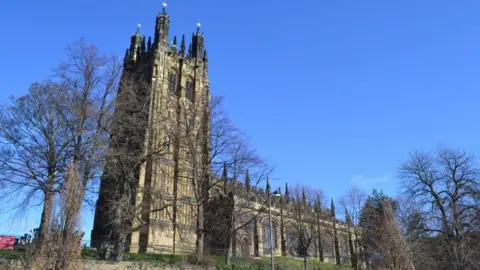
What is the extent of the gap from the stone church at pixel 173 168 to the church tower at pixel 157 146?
0.10 metres

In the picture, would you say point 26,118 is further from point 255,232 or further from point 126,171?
point 255,232

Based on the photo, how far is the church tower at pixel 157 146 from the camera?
2828 centimetres

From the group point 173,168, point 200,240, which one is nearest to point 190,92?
point 173,168

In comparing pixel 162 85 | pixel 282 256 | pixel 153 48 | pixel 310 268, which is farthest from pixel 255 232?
pixel 153 48

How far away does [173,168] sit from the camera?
4475 centimetres

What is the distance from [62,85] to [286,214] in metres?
36.6

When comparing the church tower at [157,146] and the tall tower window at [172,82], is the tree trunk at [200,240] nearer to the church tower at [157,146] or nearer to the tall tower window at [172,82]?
the church tower at [157,146]

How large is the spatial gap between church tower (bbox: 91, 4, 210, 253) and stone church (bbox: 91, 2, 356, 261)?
0.33ft

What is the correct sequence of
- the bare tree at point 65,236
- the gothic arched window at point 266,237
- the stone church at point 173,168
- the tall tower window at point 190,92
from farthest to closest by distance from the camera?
1. the tall tower window at point 190,92
2. the gothic arched window at point 266,237
3. the stone church at point 173,168
4. the bare tree at point 65,236

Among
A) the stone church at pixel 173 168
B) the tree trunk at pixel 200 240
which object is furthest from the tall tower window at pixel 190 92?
the tree trunk at pixel 200 240

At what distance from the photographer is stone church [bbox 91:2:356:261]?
103ft

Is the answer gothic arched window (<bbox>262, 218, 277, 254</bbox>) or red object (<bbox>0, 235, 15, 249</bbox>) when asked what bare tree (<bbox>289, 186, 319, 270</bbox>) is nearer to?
gothic arched window (<bbox>262, 218, 277, 254</bbox>)

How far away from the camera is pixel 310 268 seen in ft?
139

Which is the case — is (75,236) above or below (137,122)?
below
